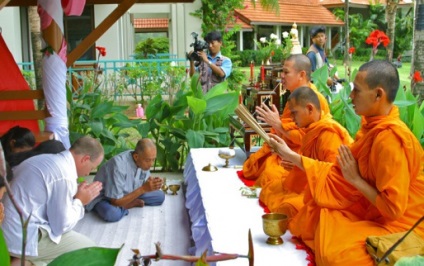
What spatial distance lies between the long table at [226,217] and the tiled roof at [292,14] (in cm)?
2097

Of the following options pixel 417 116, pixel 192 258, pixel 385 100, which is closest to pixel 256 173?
pixel 417 116

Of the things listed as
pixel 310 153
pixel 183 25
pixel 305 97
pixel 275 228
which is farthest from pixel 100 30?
pixel 183 25

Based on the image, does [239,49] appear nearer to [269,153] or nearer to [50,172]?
[269,153]

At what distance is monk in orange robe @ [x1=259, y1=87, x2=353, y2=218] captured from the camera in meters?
3.37

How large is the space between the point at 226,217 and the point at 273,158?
0.95 metres

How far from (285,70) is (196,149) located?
1.57 m

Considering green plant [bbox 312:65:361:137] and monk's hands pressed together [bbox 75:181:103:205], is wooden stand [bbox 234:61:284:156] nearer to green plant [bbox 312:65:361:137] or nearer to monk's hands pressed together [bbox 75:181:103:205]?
green plant [bbox 312:65:361:137]

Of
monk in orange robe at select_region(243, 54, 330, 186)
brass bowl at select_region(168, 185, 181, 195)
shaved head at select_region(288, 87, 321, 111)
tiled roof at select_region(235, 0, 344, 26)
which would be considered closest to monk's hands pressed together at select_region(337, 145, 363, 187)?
shaved head at select_region(288, 87, 321, 111)

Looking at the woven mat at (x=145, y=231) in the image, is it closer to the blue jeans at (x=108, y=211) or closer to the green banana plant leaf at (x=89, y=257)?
the blue jeans at (x=108, y=211)

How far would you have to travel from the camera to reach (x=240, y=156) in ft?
16.8

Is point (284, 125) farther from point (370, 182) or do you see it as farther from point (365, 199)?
point (370, 182)

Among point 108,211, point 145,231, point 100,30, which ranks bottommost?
point 145,231

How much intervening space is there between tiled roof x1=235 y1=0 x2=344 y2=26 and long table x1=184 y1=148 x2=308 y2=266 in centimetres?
2097

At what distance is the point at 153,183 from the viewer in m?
4.43
